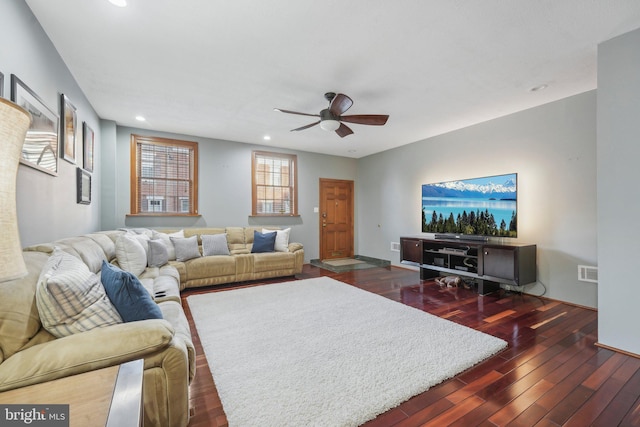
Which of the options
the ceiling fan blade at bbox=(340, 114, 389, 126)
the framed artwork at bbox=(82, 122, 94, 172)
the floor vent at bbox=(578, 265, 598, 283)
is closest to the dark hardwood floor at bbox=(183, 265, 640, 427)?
the floor vent at bbox=(578, 265, 598, 283)

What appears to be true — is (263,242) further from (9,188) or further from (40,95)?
(9,188)

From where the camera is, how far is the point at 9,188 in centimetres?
64

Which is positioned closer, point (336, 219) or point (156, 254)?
point (156, 254)

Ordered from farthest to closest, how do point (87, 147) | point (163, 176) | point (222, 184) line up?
point (222, 184), point (163, 176), point (87, 147)

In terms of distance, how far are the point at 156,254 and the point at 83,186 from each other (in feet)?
3.82

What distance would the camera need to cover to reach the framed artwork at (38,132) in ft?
6.14

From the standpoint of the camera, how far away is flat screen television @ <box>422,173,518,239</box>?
13.1ft

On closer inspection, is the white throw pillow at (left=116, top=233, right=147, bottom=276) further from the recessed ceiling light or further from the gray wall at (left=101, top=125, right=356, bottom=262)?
the recessed ceiling light

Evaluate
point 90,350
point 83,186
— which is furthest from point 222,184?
point 90,350

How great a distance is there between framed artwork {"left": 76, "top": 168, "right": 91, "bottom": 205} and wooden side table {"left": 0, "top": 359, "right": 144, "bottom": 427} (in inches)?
118

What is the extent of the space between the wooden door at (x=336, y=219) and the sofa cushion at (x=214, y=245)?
8.16 feet

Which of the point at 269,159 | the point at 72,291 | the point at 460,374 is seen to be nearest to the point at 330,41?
the point at 72,291

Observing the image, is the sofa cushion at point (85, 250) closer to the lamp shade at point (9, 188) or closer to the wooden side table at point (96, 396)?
the wooden side table at point (96, 396)

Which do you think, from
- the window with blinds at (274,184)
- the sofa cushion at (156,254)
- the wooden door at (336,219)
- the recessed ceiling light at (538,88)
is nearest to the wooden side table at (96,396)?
the sofa cushion at (156,254)
